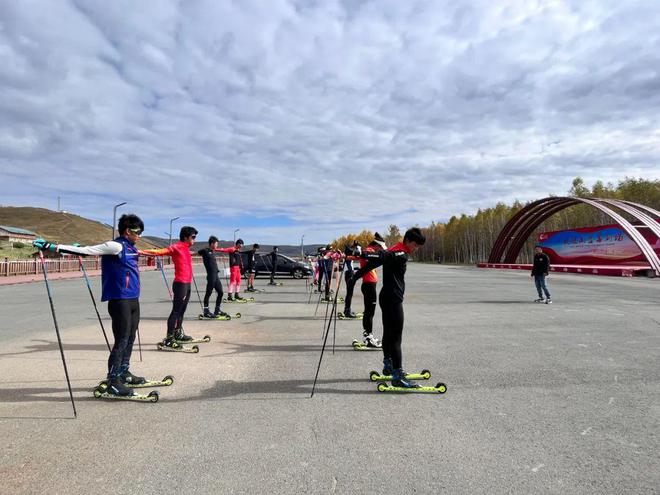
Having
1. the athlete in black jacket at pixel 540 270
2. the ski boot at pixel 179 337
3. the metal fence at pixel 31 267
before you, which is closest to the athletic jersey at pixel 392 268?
Result: the ski boot at pixel 179 337

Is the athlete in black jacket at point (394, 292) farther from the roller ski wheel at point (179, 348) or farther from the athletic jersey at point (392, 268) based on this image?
the roller ski wheel at point (179, 348)

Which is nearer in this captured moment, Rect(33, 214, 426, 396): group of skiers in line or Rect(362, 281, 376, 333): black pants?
Rect(33, 214, 426, 396): group of skiers in line

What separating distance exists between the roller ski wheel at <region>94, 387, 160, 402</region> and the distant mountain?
444 feet

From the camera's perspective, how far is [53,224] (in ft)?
473

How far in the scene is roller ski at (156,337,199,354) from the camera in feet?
21.9

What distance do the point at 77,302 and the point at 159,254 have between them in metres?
8.50

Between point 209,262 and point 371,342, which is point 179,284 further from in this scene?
point 371,342

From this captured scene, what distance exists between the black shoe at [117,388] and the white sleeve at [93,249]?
1.39 m

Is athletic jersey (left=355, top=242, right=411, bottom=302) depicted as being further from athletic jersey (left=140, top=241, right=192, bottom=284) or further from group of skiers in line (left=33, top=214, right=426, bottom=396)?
athletic jersey (left=140, top=241, right=192, bottom=284)

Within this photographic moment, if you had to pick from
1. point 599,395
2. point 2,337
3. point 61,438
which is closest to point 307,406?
point 61,438

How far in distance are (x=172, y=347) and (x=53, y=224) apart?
167m

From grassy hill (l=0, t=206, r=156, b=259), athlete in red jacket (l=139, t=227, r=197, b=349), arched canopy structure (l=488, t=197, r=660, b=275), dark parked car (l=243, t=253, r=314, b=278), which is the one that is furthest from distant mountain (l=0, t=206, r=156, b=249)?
athlete in red jacket (l=139, t=227, r=197, b=349)

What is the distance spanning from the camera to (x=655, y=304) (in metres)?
12.9

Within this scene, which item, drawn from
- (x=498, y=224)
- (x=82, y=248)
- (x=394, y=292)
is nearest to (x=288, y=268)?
(x=394, y=292)
